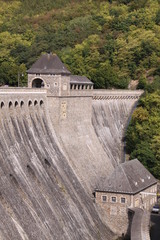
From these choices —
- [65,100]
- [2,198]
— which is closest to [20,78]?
[65,100]

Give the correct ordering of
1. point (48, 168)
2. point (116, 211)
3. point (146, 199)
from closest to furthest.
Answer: point (48, 168) → point (116, 211) → point (146, 199)

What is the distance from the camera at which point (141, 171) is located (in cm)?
Result: 6831

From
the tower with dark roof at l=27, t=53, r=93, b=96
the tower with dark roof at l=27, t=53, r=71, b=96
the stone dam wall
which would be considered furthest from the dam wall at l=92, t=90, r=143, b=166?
the tower with dark roof at l=27, t=53, r=71, b=96

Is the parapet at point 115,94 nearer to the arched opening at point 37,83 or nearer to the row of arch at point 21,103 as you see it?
the arched opening at point 37,83

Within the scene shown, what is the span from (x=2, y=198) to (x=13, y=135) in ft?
29.7

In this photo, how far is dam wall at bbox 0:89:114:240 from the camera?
5153 cm

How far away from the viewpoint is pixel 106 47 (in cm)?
11338

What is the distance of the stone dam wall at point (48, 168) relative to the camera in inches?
2061

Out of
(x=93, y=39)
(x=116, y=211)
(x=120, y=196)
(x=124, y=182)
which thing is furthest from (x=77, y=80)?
(x=93, y=39)

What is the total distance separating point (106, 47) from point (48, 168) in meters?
56.8

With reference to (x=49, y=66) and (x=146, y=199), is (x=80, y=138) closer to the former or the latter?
(x=49, y=66)

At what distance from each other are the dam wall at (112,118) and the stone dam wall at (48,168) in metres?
3.03

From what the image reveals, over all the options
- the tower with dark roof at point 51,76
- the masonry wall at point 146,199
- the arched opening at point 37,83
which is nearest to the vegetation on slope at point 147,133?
the masonry wall at point 146,199

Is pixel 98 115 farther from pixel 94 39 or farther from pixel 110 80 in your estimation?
pixel 94 39
